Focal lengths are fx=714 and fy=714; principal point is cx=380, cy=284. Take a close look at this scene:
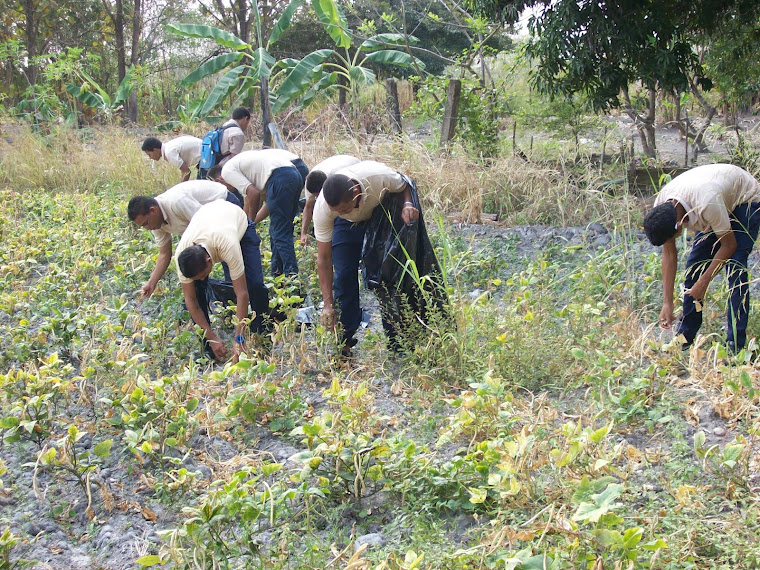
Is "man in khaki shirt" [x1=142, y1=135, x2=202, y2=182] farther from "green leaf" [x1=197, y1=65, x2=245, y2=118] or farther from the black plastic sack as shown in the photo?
"green leaf" [x1=197, y1=65, x2=245, y2=118]

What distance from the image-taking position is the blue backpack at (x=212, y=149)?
24.1ft

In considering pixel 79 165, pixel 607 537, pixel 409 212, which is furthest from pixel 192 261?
pixel 79 165

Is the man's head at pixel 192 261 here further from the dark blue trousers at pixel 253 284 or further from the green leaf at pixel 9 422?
the green leaf at pixel 9 422

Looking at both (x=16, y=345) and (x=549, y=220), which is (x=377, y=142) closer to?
(x=549, y=220)

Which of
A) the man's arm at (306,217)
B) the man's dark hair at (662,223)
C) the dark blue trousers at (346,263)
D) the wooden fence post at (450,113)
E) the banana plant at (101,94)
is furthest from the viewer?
the banana plant at (101,94)

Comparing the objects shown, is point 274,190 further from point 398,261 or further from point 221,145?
point 398,261

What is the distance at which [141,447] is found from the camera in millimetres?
3236

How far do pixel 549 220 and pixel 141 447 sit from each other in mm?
5022

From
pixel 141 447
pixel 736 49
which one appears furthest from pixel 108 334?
pixel 736 49

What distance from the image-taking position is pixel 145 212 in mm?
5145

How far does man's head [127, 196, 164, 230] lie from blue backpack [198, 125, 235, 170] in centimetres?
219

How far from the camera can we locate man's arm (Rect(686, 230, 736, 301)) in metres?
4.26

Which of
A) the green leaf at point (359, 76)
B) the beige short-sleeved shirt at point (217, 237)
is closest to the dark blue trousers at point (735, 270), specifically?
the beige short-sleeved shirt at point (217, 237)

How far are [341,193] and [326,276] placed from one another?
2.18 feet
